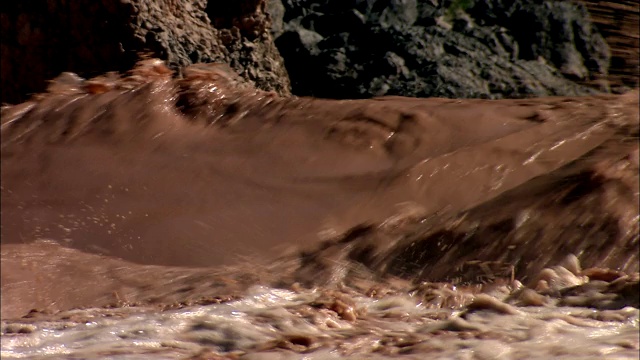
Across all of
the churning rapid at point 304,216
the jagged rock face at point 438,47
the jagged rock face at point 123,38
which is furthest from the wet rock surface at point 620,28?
the jagged rock face at point 123,38

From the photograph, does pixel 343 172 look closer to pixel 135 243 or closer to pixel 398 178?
pixel 398 178

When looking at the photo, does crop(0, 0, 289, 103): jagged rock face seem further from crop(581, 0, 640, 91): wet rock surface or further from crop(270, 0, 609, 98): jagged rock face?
crop(581, 0, 640, 91): wet rock surface

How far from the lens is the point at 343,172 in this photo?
3092 millimetres

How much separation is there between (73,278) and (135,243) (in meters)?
0.28

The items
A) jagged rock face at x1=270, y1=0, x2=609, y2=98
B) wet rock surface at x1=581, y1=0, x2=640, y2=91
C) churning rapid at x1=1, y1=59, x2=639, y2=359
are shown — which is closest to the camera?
churning rapid at x1=1, y1=59, x2=639, y2=359

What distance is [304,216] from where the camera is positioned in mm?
2918

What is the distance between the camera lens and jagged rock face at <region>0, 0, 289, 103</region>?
3955mm

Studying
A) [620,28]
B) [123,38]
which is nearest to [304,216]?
[123,38]

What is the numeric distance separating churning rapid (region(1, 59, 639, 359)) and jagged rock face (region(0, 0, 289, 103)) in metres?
0.16

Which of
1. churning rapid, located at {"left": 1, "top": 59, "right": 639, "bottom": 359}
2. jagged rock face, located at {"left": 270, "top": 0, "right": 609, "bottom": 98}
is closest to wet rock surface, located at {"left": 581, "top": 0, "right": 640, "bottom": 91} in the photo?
jagged rock face, located at {"left": 270, "top": 0, "right": 609, "bottom": 98}

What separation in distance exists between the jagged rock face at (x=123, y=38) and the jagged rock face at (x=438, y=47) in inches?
13.3

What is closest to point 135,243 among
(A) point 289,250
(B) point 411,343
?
(A) point 289,250

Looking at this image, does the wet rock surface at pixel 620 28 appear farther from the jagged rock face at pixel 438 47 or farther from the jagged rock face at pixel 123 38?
the jagged rock face at pixel 123 38

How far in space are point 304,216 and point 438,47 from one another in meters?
2.04
